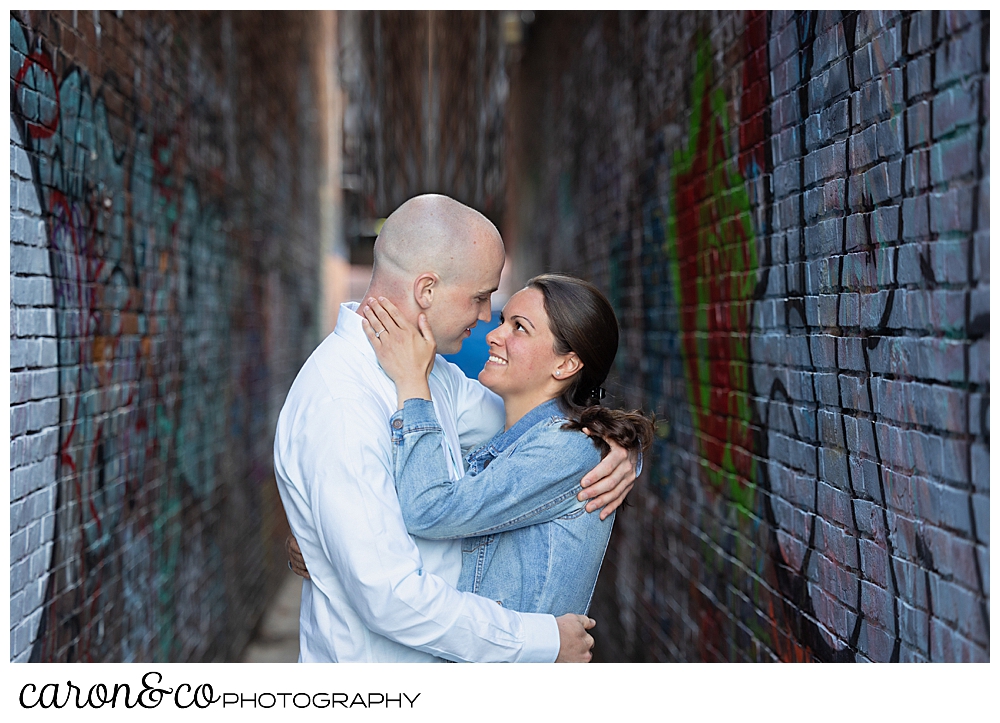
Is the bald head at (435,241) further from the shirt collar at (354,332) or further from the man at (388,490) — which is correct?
the shirt collar at (354,332)

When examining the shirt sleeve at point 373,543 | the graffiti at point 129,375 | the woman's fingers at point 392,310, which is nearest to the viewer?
the shirt sleeve at point 373,543

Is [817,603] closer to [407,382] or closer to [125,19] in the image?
[407,382]

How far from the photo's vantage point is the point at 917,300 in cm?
211

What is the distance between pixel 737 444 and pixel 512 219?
8922 mm

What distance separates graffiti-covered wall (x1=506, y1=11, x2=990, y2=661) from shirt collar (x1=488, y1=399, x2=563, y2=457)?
26 centimetres

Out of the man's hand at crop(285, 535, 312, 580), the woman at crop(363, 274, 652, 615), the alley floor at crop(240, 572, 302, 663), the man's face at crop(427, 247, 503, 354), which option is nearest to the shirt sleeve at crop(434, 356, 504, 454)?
the woman at crop(363, 274, 652, 615)

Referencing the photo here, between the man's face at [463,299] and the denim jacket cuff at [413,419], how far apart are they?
245 millimetres

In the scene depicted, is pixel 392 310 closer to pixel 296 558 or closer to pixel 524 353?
pixel 524 353

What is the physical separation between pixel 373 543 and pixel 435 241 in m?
0.76

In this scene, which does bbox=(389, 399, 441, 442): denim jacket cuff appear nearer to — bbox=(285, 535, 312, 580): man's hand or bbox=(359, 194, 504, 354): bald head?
bbox=(359, 194, 504, 354): bald head

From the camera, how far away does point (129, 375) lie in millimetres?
3945

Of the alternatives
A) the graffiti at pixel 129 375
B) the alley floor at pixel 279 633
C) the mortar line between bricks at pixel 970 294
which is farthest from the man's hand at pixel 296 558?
the alley floor at pixel 279 633

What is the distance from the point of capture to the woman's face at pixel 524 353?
2578mm
